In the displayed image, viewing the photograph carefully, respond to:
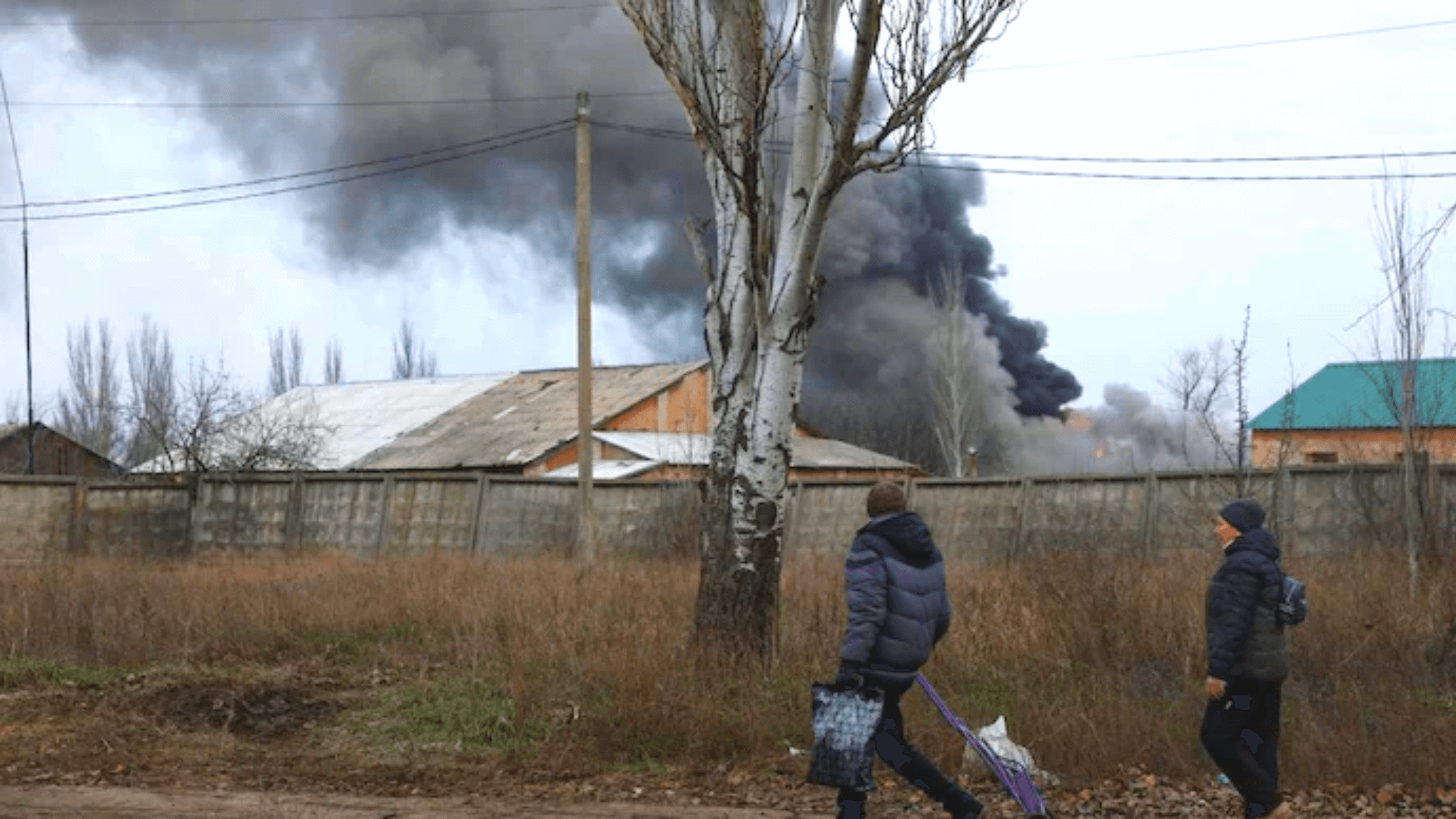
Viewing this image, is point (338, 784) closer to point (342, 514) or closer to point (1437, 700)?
point (1437, 700)

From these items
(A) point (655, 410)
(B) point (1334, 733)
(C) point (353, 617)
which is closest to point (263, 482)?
(A) point (655, 410)

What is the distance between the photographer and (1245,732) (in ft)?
22.5

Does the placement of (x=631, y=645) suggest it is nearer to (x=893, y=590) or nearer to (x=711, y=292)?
(x=711, y=292)

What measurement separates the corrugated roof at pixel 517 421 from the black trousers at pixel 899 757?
24.8m

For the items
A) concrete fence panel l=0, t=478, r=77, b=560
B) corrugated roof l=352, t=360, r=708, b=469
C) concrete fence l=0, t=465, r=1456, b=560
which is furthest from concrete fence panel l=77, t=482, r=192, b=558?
corrugated roof l=352, t=360, r=708, b=469

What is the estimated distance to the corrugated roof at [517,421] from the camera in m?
32.4

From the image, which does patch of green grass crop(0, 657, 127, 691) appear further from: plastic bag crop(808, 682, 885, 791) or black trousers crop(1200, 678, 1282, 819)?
black trousers crop(1200, 678, 1282, 819)

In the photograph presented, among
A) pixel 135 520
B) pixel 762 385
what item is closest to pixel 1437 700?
pixel 762 385

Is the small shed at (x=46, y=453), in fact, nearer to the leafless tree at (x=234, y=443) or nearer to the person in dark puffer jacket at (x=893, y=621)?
the leafless tree at (x=234, y=443)

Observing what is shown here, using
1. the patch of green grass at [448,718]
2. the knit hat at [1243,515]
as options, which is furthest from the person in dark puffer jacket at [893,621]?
the patch of green grass at [448,718]

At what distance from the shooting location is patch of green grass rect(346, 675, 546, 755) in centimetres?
952

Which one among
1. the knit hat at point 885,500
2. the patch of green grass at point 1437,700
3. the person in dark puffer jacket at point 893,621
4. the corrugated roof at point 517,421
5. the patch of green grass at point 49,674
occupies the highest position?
the corrugated roof at point 517,421

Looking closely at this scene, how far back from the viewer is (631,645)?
34.2 ft

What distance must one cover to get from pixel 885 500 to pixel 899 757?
114 centimetres
